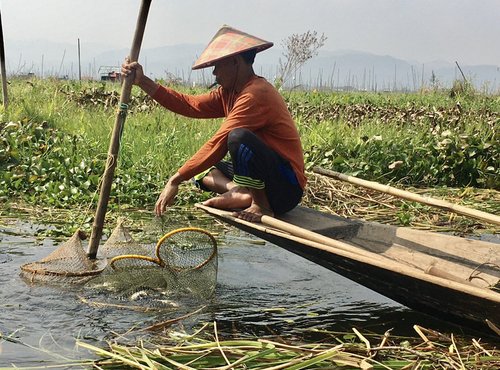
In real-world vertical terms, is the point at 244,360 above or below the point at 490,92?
below

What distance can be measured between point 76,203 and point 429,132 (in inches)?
168

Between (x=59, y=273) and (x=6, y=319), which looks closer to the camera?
(x=6, y=319)

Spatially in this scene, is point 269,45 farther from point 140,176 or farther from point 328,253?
point 140,176

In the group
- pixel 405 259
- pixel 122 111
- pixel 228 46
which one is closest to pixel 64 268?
pixel 122 111

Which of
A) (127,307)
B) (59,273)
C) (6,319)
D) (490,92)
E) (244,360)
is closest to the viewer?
(244,360)

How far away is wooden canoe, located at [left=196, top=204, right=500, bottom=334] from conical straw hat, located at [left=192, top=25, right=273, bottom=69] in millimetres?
835

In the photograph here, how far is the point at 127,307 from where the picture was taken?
13.0ft

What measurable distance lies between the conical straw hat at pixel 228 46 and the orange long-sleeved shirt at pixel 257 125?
215 mm

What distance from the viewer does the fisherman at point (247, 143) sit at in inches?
159

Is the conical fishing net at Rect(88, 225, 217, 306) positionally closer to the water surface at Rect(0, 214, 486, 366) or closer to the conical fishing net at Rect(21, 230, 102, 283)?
the water surface at Rect(0, 214, 486, 366)

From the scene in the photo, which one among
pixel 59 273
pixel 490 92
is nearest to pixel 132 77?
pixel 59 273

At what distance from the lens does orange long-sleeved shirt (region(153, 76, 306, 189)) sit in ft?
13.3

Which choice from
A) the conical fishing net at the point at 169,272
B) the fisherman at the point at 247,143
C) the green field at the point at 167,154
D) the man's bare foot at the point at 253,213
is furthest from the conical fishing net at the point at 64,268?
the green field at the point at 167,154

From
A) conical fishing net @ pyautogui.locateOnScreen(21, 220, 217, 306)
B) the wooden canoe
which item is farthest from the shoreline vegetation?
the wooden canoe
